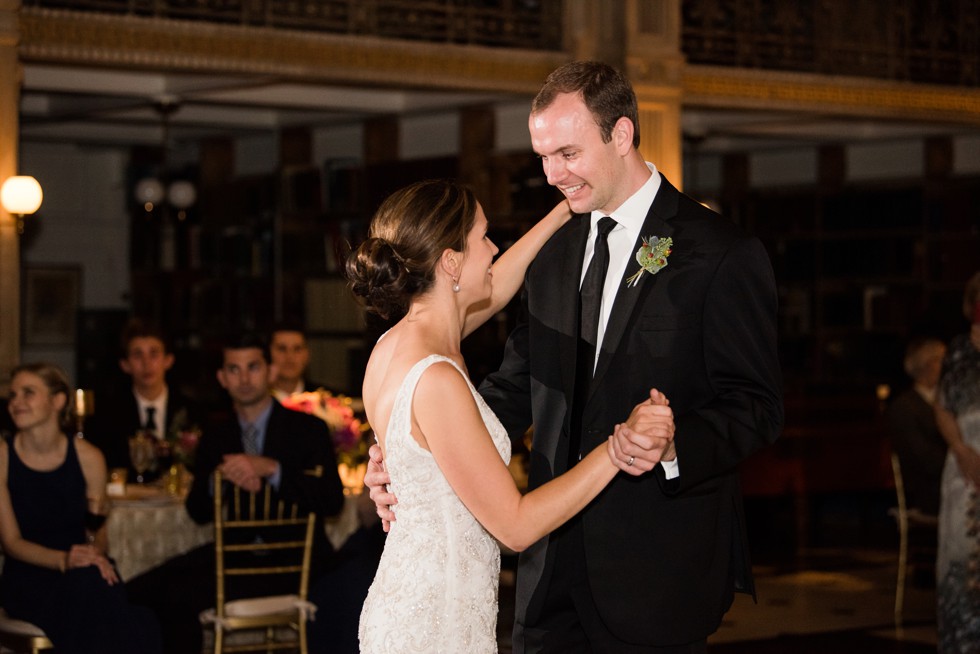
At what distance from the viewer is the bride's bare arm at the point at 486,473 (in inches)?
101

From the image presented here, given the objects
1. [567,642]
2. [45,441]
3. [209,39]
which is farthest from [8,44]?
[567,642]

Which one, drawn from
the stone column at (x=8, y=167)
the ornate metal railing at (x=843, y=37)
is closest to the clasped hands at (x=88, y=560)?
the stone column at (x=8, y=167)

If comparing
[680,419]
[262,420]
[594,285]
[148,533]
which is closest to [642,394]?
[680,419]

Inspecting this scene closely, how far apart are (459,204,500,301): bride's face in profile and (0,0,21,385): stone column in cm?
556

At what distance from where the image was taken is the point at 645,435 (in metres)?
2.43

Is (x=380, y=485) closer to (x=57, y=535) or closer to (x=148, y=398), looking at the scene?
(x=57, y=535)

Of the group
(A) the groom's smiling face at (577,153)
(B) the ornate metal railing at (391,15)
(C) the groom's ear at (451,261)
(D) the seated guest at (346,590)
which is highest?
(B) the ornate metal railing at (391,15)

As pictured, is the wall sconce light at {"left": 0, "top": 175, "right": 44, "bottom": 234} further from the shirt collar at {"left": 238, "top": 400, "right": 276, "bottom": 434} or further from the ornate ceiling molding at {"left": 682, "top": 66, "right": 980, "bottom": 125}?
the ornate ceiling molding at {"left": 682, "top": 66, "right": 980, "bottom": 125}

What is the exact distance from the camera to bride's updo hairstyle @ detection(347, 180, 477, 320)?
9.05 ft

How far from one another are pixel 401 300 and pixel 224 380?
3.34 meters

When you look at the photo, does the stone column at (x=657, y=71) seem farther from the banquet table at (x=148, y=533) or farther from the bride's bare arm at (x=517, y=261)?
the bride's bare arm at (x=517, y=261)

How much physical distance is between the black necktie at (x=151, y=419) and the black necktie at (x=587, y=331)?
492cm

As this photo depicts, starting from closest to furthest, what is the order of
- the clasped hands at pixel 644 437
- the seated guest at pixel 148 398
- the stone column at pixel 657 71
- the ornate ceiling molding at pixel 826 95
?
1. the clasped hands at pixel 644 437
2. the seated guest at pixel 148 398
3. the stone column at pixel 657 71
4. the ornate ceiling molding at pixel 826 95

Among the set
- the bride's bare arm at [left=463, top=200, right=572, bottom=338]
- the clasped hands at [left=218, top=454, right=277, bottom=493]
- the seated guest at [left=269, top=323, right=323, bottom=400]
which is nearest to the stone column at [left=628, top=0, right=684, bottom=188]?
the seated guest at [left=269, top=323, right=323, bottom=400]
